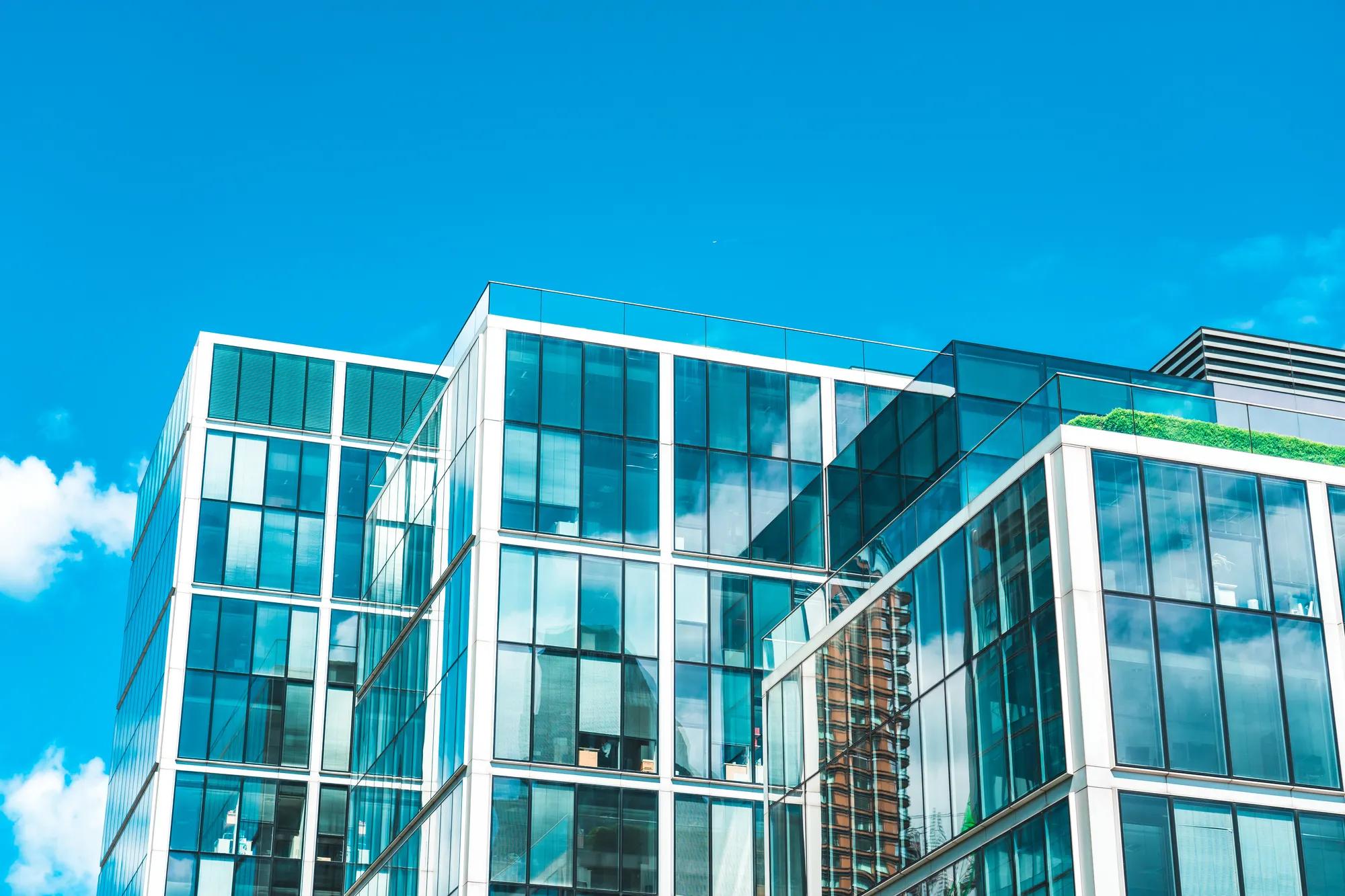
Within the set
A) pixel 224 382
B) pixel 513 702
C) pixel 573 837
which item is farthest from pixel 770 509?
pixel 224 382

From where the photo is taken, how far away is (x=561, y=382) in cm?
4544

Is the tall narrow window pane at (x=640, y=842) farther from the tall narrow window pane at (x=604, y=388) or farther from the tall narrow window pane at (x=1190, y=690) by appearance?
the tall narrow window pane at (x=1190, y=690)

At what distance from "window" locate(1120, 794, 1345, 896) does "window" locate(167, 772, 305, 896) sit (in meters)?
37.8

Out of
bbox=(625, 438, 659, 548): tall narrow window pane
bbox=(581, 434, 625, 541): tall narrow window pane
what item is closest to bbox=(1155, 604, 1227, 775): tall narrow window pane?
bbox=(625, 438, 659, 548): tall narrow window pane

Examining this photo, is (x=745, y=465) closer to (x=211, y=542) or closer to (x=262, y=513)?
(x=262, y=513)

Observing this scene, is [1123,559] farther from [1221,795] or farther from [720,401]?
[720,401]

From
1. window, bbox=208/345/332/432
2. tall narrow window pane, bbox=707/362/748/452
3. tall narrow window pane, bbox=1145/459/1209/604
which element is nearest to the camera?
tall narrow window pane, bbox=1145/459/1209/604

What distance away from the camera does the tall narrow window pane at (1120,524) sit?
29156 millimetres

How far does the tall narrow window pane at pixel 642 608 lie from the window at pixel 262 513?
21258 millimetres

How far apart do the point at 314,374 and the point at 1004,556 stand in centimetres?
3851

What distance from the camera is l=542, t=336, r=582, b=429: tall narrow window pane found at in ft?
148

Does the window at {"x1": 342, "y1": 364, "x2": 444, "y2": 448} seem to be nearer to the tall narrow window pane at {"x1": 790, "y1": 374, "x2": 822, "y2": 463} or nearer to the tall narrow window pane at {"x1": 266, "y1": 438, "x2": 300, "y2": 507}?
the tall narrow window pane at {"x1": 266, "y1": 438, "x2": 300, "y2": 507}

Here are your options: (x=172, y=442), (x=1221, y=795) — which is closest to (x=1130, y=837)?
(x=1221, y=795)

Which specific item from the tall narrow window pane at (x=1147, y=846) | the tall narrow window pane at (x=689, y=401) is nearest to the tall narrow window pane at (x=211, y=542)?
the tall narrow window pane at (x=689, y=401)
